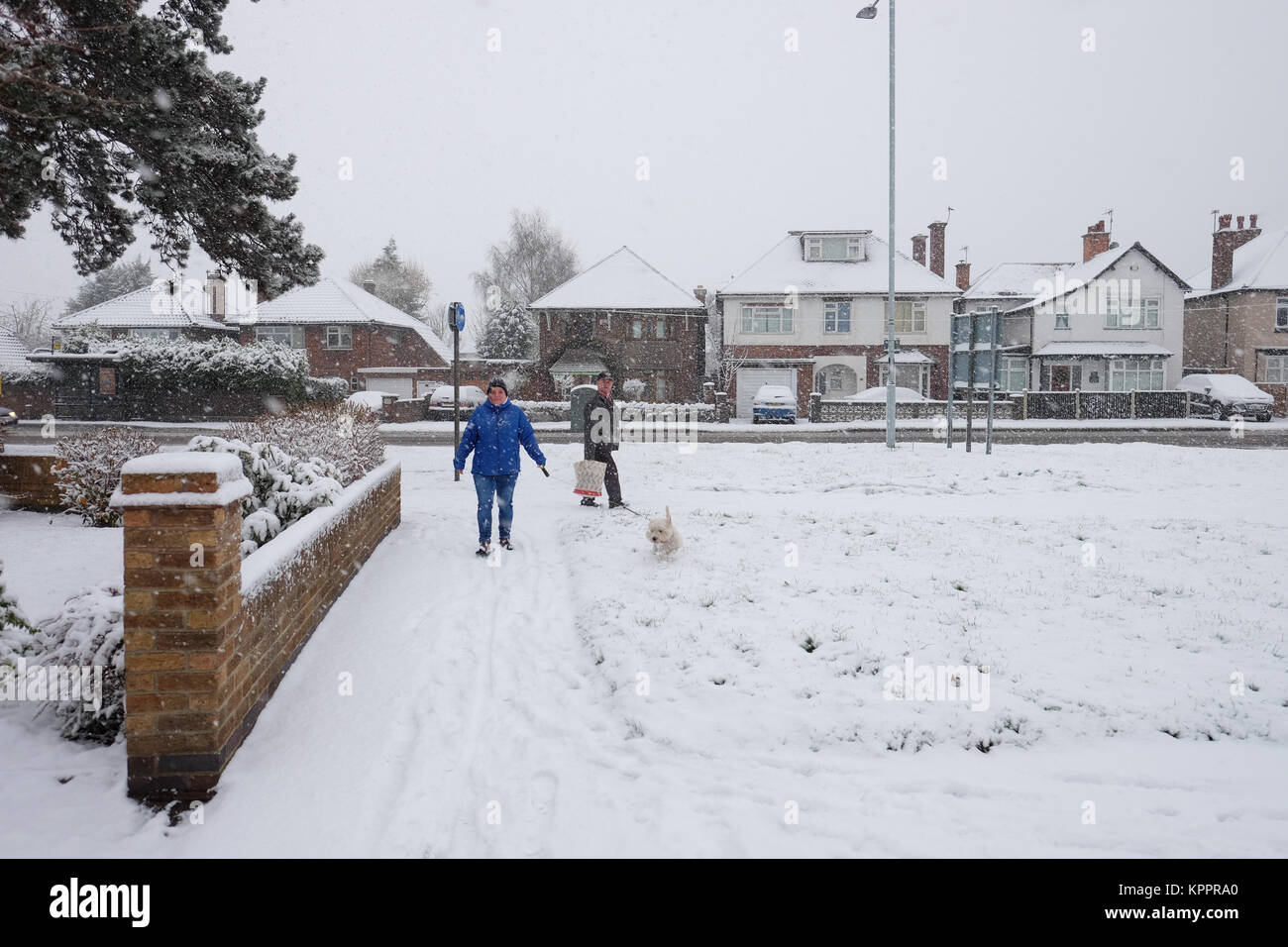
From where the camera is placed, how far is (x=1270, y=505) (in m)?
10.8

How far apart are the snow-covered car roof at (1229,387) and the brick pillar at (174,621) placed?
40680mm

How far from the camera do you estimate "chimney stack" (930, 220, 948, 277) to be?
45594mm

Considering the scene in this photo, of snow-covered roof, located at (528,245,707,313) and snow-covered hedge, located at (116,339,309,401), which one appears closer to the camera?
snow-covered hedge, located at (116,339,309,401)

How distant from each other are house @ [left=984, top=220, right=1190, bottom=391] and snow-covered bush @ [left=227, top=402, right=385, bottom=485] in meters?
38.1

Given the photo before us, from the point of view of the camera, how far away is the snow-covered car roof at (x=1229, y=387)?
34188 millimetres

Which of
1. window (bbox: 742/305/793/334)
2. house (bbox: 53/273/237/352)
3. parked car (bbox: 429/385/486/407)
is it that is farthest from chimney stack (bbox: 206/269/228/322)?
window (bbox: 742/305/793/334)

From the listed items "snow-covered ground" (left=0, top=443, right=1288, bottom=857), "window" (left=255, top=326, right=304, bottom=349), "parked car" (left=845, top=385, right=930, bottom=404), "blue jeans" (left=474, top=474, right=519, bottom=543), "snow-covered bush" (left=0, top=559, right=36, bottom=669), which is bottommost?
"snow-covered ground" (left=0, top=443, right=1288, bottom=857)

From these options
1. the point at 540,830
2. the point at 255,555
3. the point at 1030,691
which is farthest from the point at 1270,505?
the point at 255,555

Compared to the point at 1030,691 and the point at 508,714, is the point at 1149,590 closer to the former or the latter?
the point at 1030,691

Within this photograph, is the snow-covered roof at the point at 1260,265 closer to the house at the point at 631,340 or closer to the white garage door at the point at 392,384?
the house at the point at 631,340

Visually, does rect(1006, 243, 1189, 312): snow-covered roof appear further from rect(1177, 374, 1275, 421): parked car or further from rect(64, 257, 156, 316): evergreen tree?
rect(64, 257, 156, 316): evergreen tree

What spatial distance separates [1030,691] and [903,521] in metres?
4.84

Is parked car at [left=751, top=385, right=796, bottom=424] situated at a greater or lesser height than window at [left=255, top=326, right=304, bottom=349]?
lesser
